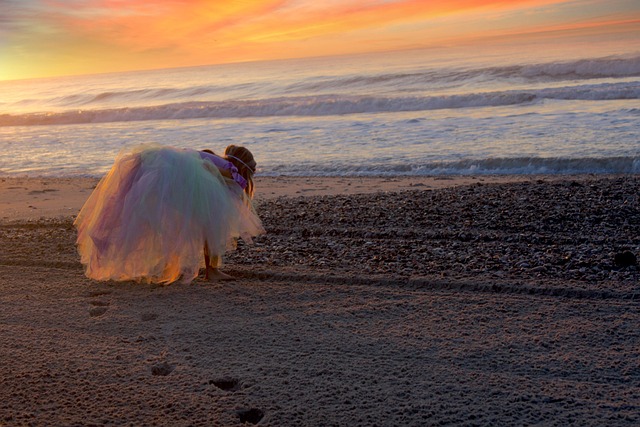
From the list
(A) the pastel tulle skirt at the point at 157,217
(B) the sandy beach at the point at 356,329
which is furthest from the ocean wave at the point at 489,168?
(A) the pastel tulle skirt at the point at 157,217

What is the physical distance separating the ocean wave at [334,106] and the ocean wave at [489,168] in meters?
9.91

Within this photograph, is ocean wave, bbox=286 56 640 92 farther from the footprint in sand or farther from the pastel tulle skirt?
the footprint in sand

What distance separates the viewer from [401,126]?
664 inches

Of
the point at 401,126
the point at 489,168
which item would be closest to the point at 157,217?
the point at 489,168

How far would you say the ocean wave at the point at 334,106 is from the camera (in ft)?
67.8

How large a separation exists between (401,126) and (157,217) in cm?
1280

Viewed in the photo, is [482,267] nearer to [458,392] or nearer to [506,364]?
[506,364]

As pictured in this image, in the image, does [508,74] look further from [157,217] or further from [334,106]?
[157,217]

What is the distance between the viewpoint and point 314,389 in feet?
10.8

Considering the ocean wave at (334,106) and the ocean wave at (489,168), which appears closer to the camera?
the ocean wave at (489,168)

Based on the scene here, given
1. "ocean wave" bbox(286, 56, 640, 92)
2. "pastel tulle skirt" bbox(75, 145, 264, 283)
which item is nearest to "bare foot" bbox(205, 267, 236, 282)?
"pastel tulle skirt" bbox(75, 145, 264, 283)

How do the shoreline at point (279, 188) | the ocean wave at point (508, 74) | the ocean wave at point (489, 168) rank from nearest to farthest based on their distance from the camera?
the shoreline at point (279, 188)
the ocean wave at point (489, 168)
the ocean wave at point (508, 74)

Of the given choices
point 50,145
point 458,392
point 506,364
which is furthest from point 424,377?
point 50,145

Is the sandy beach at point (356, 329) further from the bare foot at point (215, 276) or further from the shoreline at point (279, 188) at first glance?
the shoreline at point (279, 188)
